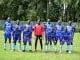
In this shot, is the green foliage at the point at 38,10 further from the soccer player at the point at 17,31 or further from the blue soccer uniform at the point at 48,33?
the soccer player at the point at 17,31

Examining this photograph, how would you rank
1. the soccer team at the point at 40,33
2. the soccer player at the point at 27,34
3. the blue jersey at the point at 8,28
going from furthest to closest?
the blue jersey at the point at 8,28, the soccer player at the point at 27,34, the soccer team at the point at 40,33

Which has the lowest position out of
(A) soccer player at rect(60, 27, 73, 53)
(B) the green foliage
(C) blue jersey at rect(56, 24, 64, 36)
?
(B) the green foliage

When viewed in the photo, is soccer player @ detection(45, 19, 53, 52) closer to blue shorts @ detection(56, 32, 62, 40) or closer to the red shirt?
blue shorts @ detection(56, 32, 62, 40)

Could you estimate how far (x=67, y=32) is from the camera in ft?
86.5

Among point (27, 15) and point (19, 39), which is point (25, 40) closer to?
point (19, 39)

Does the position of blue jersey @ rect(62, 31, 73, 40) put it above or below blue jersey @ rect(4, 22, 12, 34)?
below

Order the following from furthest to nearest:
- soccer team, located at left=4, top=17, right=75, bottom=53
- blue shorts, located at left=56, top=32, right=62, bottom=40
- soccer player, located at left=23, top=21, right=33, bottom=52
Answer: soccer player, located at left=23, top=21, right=33, bottom=52
blue shorts, located at left=56, top=32, right=62, bottom=40
soccer team, located at left=4, top=17, right=75, bottom=53

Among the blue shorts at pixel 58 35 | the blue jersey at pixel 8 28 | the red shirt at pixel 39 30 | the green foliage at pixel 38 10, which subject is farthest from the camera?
the green foliage at pixel 38 10

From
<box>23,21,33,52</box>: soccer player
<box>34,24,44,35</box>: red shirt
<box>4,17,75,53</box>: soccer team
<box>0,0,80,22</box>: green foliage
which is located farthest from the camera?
<box>0,0,80,22</box>: green foliage

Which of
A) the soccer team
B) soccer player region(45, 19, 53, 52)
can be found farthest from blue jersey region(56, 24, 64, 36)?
soccer player region(45, 19, 53, 52)

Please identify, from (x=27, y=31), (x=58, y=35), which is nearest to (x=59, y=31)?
(x=58, y=35)

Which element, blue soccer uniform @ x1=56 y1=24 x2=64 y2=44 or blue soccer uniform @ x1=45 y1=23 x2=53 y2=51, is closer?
blue soccer uniform @ x1=56 y1=24 x2=64 y2=44

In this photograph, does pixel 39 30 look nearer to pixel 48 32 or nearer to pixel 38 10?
pixel 48 32

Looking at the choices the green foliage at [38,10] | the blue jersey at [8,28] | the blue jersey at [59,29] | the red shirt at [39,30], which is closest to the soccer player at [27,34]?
the red shirt at [39,30]
